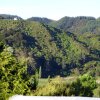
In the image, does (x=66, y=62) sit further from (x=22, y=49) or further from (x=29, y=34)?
(x=22, y=49)

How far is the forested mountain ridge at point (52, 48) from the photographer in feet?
502

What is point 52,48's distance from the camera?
172 meters

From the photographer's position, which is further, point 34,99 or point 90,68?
point 90,68

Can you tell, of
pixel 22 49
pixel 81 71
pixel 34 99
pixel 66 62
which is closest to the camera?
pixel 34 99

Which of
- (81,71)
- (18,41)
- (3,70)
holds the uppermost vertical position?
(3,70)

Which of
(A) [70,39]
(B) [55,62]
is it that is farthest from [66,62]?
(A) [70,39]

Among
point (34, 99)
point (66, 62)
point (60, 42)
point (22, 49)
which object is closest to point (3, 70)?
point (34, 99)

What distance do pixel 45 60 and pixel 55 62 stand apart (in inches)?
187

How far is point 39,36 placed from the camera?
17012 cm

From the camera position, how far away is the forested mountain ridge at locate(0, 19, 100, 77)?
502ft

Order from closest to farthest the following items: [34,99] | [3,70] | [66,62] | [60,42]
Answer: [34,99] < [3,70] < [66,62] < [60,42]

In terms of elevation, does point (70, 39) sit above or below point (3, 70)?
below

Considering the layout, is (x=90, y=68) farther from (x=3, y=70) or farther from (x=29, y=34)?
(x=3, y=70)

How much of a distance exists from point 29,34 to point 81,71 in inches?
1150
